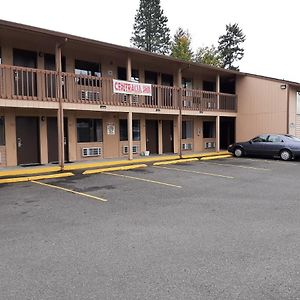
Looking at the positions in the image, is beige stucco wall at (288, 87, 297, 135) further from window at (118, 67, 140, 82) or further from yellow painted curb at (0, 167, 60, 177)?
yellow painted curb at (0, 167, 60, 177)

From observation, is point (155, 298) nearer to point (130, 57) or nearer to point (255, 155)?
point (130, 57)

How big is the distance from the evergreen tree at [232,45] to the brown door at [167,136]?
34.0m

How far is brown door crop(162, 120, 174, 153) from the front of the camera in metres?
19.4

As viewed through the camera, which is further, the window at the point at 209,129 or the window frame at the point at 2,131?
the window at the point at 209,129

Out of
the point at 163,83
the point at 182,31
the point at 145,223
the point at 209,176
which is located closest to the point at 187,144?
the point at 163,83

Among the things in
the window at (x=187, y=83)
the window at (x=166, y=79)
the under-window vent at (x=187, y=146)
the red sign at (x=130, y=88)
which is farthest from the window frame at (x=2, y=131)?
the window at (x=187, y=83)

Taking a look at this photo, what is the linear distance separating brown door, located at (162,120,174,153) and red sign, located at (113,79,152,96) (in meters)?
3.78

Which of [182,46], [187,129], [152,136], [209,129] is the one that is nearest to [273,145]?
[187,129]

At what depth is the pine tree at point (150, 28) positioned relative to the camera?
4419 centimetres

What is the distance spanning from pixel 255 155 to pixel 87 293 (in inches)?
642

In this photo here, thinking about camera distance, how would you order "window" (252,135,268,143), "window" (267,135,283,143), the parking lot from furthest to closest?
"window" (252,135,268,143)
"window" (267,135,283,143)
the parking lot

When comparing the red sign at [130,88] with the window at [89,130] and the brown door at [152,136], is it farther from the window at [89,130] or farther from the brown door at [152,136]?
the brown door at [152,136]

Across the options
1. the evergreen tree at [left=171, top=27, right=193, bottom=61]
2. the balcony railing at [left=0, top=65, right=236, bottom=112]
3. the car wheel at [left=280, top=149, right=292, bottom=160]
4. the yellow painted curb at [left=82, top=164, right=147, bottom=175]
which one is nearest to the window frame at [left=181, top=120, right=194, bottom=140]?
the balcony railing at [left=0, top=65, right=236, bottom=112]

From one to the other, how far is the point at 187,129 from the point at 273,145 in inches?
219
